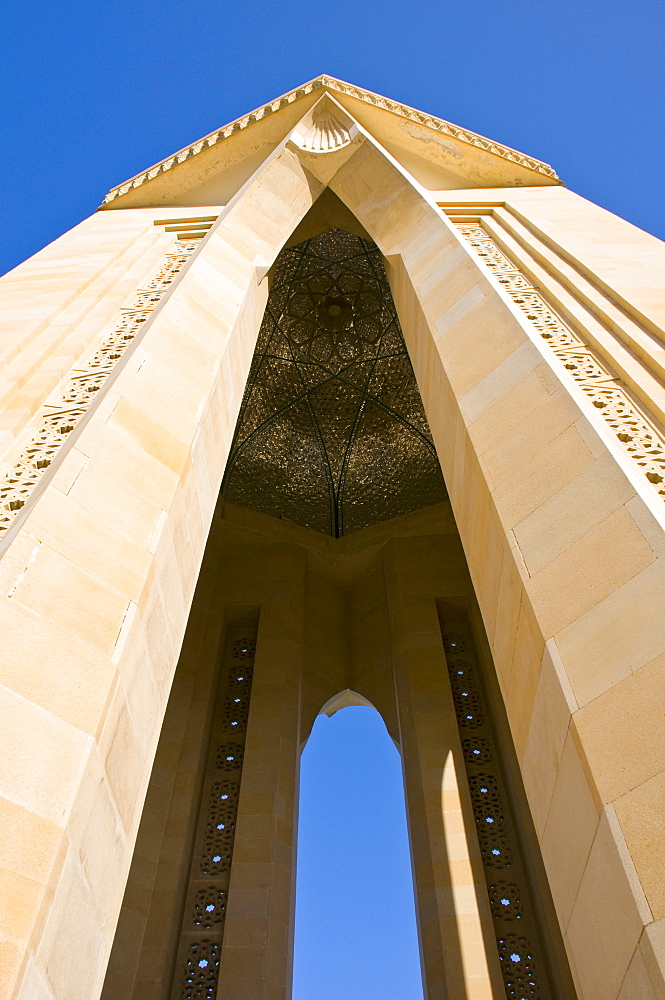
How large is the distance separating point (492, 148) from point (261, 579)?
5.16 meters

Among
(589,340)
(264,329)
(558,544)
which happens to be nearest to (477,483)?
(558,544)

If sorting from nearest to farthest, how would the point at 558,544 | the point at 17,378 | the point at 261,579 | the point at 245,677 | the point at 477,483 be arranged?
1. the point at 558,544
2. the point at 477,483
3. the point at 17,378
4. the point at 245,677
5. the point at 261,579

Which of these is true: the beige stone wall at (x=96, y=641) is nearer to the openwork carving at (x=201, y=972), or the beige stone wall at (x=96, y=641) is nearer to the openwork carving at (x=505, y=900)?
the openwork carving at (x=201, y=972)

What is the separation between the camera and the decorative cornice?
8.16 metres

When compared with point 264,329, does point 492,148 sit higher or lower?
lower

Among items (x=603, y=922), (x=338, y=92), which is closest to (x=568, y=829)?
(x=603, y=922)

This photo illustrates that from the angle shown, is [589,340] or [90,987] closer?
[90,987]

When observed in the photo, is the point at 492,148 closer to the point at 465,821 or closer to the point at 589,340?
the point at 589,340

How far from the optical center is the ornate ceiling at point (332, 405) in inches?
401

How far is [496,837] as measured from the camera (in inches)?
253

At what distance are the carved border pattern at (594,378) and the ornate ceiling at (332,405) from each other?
468cm

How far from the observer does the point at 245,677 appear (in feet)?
26.2

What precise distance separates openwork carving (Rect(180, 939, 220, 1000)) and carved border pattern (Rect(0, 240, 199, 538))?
4050 millimetres

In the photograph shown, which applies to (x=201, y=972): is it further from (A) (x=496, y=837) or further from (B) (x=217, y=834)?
(A) (x=496, y=837)
